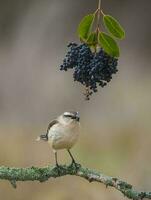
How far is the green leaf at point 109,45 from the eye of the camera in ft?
7.00

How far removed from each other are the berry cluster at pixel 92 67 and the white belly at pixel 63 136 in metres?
0.82

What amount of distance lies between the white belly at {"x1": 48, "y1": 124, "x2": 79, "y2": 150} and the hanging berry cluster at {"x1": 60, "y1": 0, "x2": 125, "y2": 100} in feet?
2.57

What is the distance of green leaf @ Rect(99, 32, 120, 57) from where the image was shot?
213 centimetres

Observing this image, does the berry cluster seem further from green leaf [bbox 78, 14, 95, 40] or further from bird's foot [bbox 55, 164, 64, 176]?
bird's foot [bbox 55, 164, 64, 176]

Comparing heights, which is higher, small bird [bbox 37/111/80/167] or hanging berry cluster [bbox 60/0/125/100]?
hanging berry cluster [bbox 60/0/125/100]

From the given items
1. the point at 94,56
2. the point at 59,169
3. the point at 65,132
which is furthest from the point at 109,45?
the point at 65,132

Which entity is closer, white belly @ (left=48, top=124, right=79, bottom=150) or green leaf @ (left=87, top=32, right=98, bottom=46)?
green leaf @ (left=87, top=32, right=98, bottom=46)

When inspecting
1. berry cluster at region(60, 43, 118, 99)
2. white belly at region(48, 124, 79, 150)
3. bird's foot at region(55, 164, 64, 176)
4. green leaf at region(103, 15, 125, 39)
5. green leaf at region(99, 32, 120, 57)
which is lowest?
bird's foot at region(55, 164, 64, 176)

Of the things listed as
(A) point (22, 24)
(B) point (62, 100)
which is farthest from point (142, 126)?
(A) point (22, 24)

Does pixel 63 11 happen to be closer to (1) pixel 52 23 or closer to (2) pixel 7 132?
(1) pixel 52 23

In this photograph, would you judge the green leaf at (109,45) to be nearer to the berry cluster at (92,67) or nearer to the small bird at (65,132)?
the berry cluster at (92,67)

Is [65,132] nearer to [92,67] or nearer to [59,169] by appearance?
[59,169]

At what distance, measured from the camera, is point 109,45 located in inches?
84.4

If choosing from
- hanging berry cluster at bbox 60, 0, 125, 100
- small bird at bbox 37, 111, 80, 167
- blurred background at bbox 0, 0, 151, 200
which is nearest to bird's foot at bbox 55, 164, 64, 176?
small bird at bbox 37, 111, 80, 167
